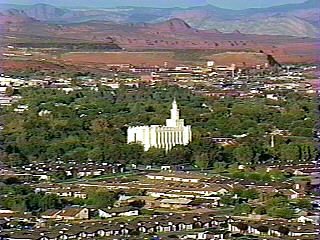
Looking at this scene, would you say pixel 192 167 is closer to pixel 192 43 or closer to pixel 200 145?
pixel 200 145

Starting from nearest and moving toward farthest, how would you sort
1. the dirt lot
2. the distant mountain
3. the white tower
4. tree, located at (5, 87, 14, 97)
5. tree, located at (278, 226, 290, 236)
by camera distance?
tree, located at (278, 226, 290, 236) < the white tower < tree, located at (5, 87, 14, 97) < the dirt lot < the distant mountain

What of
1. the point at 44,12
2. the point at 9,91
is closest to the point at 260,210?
the point at 9,91

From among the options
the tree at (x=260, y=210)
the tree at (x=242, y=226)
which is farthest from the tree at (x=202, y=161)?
the tree at (x=242, y=226)

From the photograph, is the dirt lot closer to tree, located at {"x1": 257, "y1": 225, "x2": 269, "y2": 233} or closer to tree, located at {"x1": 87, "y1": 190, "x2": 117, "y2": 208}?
tree, located at {"x1": 87, "y1": 190, "x2": 117, "y2": 208}

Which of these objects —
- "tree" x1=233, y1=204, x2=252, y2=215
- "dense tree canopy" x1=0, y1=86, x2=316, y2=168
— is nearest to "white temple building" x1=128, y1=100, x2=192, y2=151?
"dense tree canopy" x1=0, y1=86, x2=316, y2=168

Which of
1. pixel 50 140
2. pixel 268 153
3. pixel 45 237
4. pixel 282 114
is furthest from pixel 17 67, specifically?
pixel 45 237

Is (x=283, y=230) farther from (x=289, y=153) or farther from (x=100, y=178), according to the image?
(x=289, y=153)
